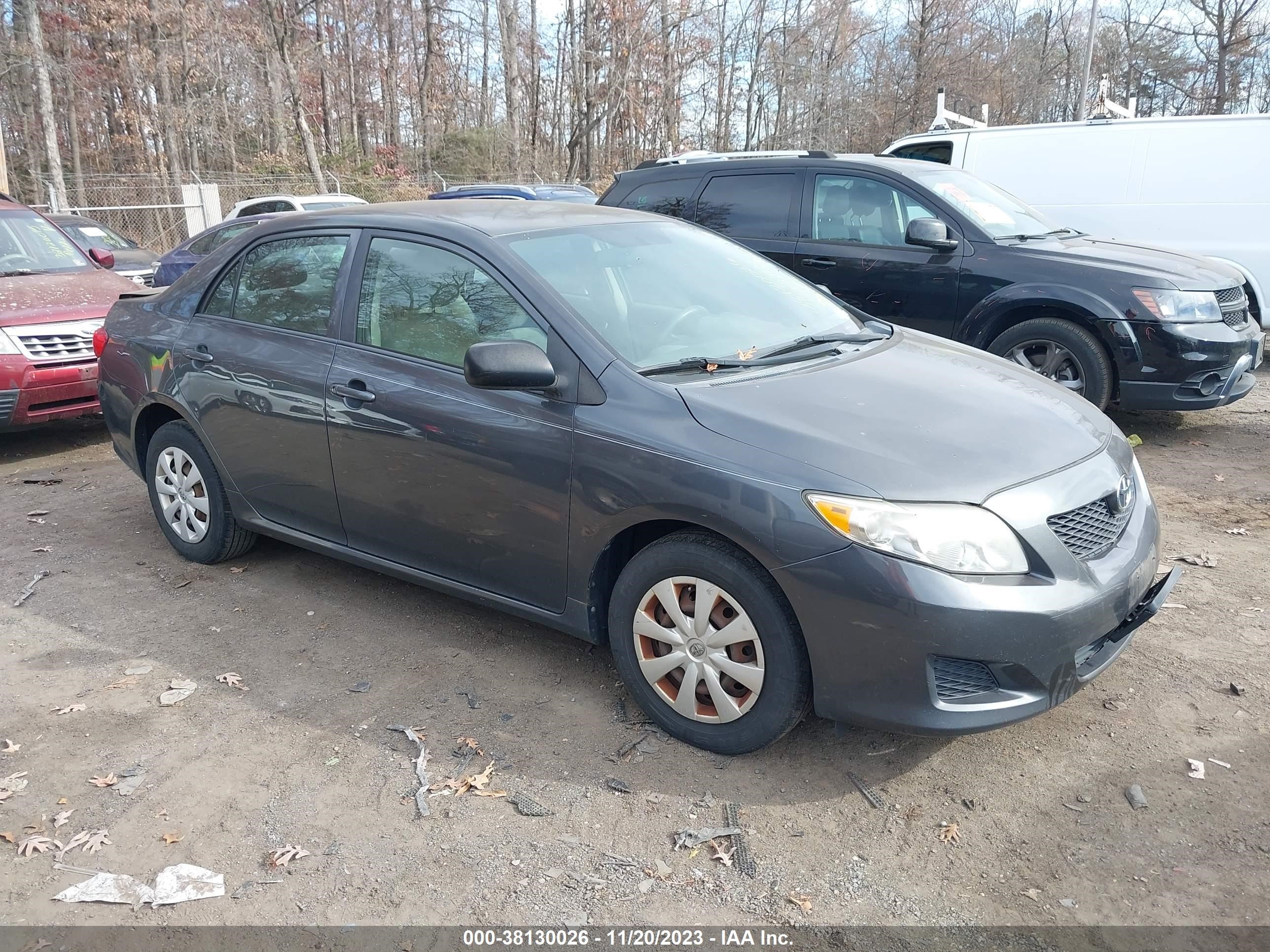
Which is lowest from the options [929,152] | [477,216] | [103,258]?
[103,258]

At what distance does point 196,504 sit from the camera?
4.92m

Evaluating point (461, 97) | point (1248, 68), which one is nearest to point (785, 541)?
point (461, 97)

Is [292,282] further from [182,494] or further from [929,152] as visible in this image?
[929,152]

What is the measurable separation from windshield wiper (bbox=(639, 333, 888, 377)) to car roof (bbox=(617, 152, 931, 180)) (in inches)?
139

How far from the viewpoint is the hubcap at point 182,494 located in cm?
489

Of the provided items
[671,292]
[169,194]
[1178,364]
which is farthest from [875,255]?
[169,194]

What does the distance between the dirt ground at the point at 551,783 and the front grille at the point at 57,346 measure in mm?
3030

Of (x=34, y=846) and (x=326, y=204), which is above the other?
(x=326, y=204)

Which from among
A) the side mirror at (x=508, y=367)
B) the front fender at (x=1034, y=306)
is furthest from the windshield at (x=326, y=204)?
the side mirror at (x=508, y=367)

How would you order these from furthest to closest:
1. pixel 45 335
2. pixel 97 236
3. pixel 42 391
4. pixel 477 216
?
pixel 97 236 → pixel 45 335 → pixel 42 391 → pixel 477 216

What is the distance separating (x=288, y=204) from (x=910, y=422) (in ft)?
47.7

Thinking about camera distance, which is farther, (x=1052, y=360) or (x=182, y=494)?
(x=1052, y=360)

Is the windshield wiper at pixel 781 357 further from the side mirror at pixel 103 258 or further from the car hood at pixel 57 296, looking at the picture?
the side mirror at pixel 103 258

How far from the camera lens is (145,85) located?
30.9 meters
